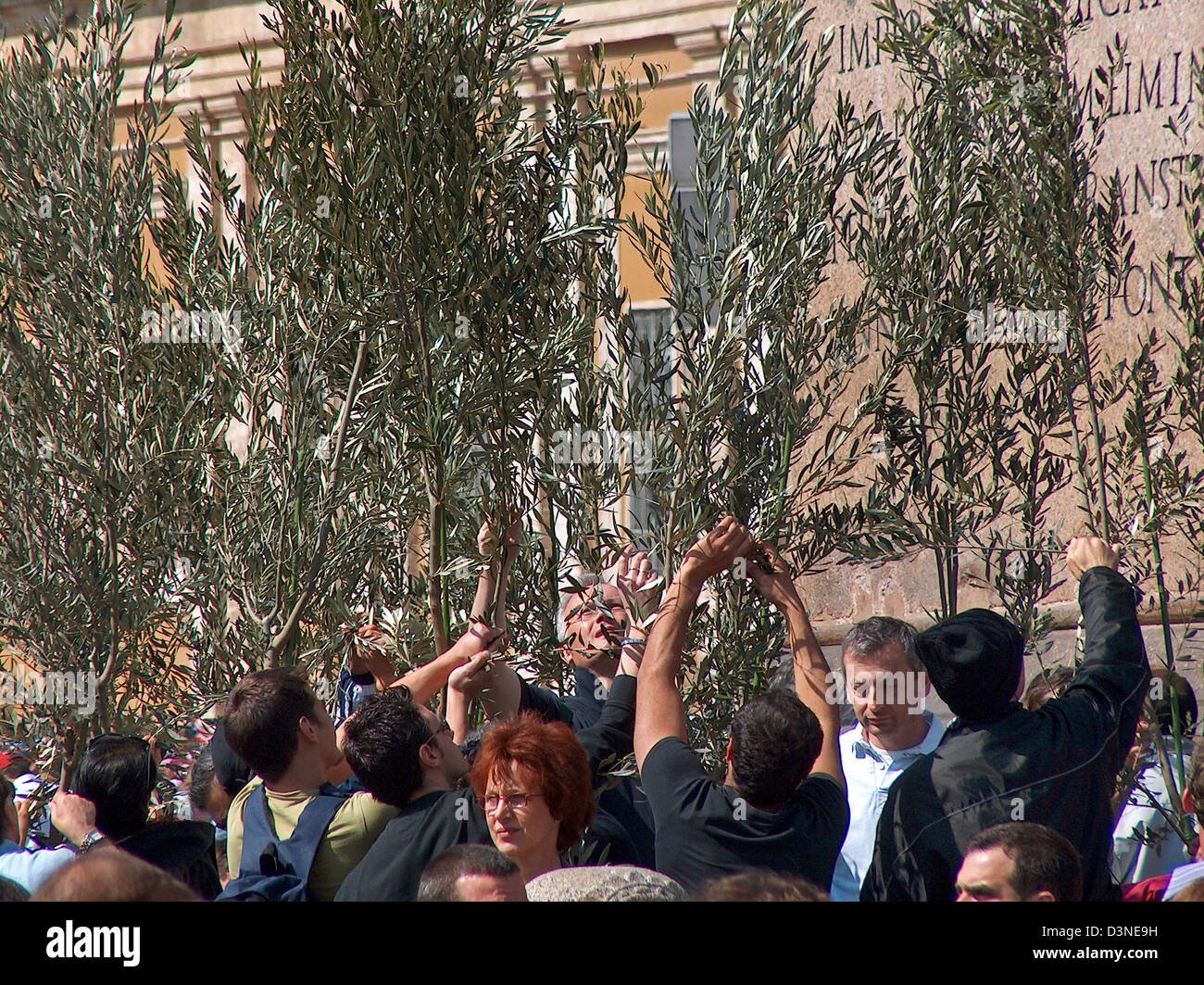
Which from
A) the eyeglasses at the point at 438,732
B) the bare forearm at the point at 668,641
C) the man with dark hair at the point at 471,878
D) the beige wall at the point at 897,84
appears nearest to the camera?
the man with dark hair at the point at 471,878

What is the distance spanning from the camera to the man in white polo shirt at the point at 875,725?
4.53 m

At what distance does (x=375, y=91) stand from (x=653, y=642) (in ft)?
8.41

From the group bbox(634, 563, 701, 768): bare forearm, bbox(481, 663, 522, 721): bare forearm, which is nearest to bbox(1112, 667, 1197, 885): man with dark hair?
bbox(634, 563, 701, 768): bare forearm

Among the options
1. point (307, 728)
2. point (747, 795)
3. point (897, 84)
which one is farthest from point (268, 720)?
point (897, 84)

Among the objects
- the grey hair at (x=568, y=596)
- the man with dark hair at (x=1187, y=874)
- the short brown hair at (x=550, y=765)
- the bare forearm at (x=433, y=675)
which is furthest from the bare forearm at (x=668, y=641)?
the man with dark hair at (x=1187, y=874)

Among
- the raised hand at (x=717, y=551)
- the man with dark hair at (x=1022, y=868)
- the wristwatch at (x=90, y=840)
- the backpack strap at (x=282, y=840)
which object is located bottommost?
the wristwatch at (x=90, y=840)

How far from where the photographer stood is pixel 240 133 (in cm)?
1315

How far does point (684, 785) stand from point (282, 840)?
1.36 metres

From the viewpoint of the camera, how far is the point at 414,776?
412cm

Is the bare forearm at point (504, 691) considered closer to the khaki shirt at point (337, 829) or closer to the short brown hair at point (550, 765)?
the khaki shirt at point (337, 829)

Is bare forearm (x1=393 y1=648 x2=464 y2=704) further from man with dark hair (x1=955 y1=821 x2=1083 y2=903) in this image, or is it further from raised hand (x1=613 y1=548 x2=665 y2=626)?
man with dark hair (x1=955 y1=821 x2=1083 y2=903)

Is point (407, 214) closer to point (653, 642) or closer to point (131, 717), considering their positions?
point (653, 642)

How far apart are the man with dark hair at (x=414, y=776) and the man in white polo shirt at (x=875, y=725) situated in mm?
821
